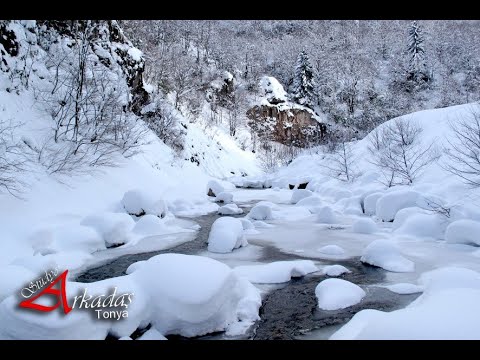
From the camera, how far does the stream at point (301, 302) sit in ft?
12.5

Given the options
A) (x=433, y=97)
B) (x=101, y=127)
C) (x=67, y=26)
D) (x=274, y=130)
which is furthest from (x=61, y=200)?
(x=433, y=97)

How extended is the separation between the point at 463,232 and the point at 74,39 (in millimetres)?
15544

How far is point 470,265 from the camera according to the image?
5.93 meters

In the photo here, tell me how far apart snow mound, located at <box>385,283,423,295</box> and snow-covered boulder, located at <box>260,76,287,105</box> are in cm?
4348

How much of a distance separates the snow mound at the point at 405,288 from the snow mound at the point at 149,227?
227 inches

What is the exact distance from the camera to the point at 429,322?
126 inches

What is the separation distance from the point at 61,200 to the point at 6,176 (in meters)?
1.46

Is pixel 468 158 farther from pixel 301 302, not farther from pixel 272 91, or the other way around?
pixel 272 91

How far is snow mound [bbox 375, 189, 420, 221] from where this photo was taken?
32.9ft

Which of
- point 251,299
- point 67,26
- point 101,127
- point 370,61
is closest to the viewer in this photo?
point 251,299

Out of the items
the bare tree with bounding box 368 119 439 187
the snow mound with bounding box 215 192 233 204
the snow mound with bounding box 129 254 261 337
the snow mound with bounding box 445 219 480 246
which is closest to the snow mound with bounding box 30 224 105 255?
the snow mound with bounding box 129 254 261 337

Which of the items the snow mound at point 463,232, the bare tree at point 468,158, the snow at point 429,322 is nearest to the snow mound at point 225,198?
the bare tree at point 468,158

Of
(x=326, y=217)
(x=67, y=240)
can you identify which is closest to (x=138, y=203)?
(x=67, y=240)
